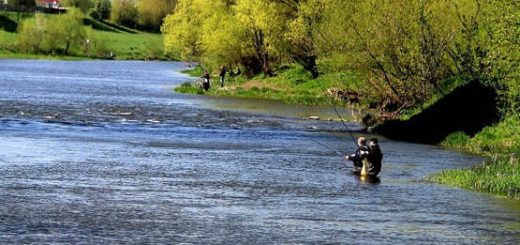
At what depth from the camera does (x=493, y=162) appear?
1460 inches

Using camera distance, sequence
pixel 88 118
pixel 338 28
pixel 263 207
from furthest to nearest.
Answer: pixel 338 28, pixel 88 118, pixel 263 207

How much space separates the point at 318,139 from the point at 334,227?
22036 millimetres

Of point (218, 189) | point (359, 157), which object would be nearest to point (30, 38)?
point (359, 157)

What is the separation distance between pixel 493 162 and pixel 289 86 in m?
43.9

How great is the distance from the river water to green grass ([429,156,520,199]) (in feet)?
2.66

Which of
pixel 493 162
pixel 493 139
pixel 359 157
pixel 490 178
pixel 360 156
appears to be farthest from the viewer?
pixel 493 139

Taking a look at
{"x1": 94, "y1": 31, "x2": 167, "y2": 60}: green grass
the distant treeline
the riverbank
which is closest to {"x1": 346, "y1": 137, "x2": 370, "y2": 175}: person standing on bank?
the riverbank

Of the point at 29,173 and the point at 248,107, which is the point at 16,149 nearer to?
the point at 29,173

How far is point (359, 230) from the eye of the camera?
25.2 m

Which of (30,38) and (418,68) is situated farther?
(30,38)

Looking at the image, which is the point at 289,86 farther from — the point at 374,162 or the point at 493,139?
the point at 374,162

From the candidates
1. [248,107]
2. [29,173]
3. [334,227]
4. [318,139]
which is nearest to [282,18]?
[248,107]

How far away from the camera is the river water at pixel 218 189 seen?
24.5 meters

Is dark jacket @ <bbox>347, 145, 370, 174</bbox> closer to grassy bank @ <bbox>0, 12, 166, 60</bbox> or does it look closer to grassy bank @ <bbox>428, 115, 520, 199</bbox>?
grassy bank @ <bbox>428, 115, 520, 199</bbox>
